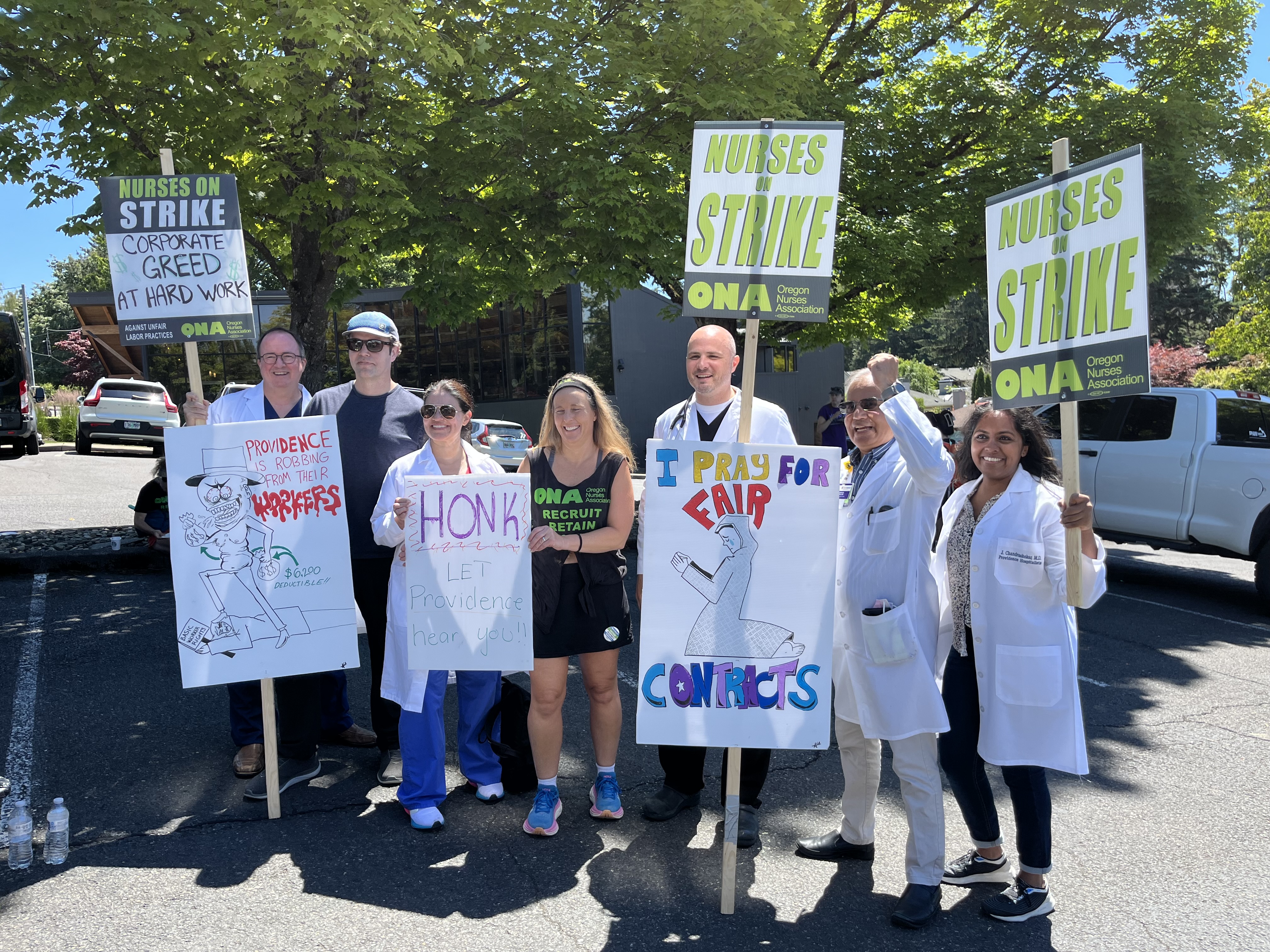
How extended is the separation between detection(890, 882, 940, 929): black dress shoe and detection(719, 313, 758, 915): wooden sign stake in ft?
1.87

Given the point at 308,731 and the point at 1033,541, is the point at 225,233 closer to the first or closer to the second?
the point at 308,731

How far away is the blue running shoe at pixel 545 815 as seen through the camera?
398 centimetres

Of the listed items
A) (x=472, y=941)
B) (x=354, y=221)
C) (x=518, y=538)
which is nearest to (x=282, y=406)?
(x=518, y=538)

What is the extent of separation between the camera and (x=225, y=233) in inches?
183

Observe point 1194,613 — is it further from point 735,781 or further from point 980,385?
point 980,385

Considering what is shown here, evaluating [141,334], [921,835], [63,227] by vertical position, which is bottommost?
[921,835]

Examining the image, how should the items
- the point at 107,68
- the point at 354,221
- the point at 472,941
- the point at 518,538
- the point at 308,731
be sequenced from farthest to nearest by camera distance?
1. the point at 354,221
2. the point at 107,68
3. the point at 308,731
4. the point at 518,538
5. the point at 472,941

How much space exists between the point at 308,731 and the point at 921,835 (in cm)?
285

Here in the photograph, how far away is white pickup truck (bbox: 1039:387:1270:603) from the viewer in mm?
8359

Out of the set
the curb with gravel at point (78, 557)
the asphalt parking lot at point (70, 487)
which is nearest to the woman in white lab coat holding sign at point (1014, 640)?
the curb with gravel at point (78, 557)

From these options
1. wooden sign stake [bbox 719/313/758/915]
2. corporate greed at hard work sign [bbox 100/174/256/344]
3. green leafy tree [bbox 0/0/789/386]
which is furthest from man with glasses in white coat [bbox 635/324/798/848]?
green leafy tree [bbox 0/0/789/386]

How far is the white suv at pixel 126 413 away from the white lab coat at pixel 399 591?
19696 mm

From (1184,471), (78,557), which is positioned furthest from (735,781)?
(78,557)

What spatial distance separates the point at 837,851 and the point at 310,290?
325 inches
